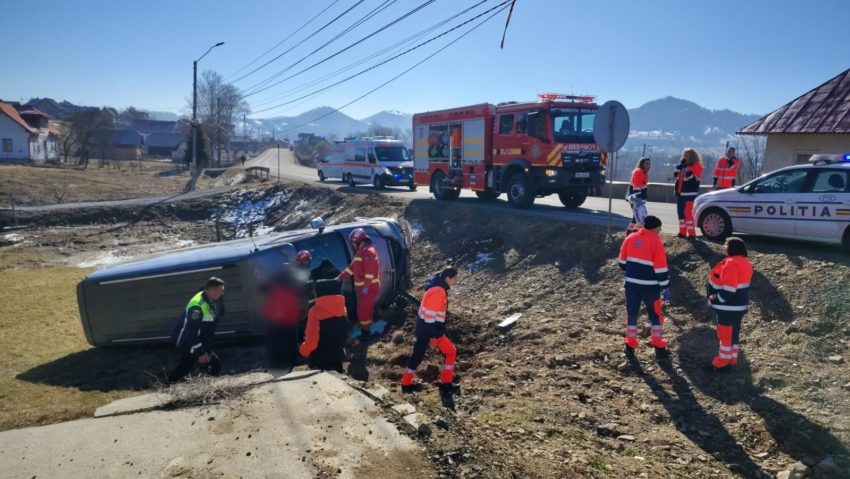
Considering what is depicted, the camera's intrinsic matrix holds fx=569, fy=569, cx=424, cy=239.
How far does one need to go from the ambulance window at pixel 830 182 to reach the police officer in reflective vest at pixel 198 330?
8526 mm

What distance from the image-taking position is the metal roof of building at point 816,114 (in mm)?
16312

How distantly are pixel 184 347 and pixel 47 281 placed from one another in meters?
11.9

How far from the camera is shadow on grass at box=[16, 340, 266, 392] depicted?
709 centimetres

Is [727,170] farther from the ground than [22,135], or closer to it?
closer to it

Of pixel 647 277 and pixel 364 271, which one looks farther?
pixel 364 271

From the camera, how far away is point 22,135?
5847 cm

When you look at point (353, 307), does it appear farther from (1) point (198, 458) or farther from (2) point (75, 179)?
(2) point (75, 179)

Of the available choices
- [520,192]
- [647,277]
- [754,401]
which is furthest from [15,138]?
[754,401]

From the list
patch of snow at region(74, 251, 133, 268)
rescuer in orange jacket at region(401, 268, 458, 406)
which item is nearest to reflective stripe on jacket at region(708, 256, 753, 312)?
rescuer in orange jacket at region(401, 268, 458, 406)

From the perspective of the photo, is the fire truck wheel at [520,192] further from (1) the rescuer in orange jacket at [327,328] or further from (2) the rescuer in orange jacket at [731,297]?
(1) the rescuer in orange jacket at [327,328]

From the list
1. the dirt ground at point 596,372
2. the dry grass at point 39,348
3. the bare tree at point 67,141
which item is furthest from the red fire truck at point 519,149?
the bare tree at point 67,141

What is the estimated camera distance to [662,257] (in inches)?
257

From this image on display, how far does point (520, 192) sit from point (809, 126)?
908 cm

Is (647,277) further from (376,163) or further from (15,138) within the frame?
(15,138)
